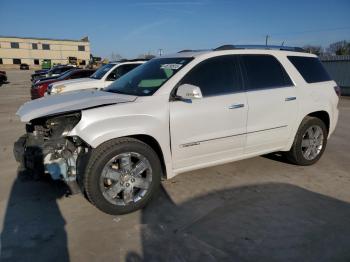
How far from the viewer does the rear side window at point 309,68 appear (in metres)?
4.98

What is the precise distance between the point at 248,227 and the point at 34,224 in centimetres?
231

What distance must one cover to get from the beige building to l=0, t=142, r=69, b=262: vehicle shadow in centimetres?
7876

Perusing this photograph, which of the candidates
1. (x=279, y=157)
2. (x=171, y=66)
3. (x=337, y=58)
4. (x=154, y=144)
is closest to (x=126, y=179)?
(x=154, y=144)

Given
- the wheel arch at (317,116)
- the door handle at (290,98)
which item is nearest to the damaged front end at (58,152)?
the door handle at (290,98)

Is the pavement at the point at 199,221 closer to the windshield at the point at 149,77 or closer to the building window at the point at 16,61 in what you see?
the windshield at the point at 149,77

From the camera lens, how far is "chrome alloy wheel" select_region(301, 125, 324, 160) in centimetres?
511

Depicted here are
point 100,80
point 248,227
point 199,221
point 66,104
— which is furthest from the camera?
point 100,80

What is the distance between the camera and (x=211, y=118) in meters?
3.95

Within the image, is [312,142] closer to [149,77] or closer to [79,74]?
[149,77]

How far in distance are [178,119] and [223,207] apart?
3.92 feet

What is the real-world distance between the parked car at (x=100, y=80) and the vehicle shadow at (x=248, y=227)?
7.09 m

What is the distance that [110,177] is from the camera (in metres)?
3.50

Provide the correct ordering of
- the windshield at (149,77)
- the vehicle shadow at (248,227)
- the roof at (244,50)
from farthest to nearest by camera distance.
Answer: the roof at (244,50) → the windshield at (149,77) → the vehicle shadow at (248,227)

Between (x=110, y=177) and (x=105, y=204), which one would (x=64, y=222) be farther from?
(x=110, y=177)
